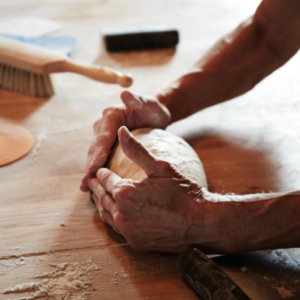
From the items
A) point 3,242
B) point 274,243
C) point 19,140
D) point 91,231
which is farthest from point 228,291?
point 19,140

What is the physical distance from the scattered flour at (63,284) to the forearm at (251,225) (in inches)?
12.6

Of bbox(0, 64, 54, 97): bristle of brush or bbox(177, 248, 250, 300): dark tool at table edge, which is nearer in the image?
bbox(177, 248, 250, 300): dark tool at table edge

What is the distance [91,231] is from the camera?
118 centimetres

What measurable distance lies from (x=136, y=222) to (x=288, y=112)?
1099 millimetres

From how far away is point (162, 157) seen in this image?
1199 millimetres

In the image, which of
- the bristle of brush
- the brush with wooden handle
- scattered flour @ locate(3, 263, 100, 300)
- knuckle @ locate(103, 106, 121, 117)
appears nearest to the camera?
scattered flour @ locate(3, 263, 100, 300)

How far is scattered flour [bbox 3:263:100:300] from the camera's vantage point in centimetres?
96

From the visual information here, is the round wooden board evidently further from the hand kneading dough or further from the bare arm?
the bare arm

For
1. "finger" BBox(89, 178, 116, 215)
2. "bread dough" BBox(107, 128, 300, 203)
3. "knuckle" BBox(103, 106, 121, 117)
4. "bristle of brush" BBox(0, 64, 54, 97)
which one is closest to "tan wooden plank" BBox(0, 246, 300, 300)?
"finger" BBox(89, 178, 116, 215)

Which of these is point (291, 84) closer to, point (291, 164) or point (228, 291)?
point (291, 164)

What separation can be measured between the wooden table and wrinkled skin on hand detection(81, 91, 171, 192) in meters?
0.15

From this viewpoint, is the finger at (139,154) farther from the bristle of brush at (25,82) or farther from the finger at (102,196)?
the bristle of brush at (25,82)

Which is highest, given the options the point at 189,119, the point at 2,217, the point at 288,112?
the point at 288,112

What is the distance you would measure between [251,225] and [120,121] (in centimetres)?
63
